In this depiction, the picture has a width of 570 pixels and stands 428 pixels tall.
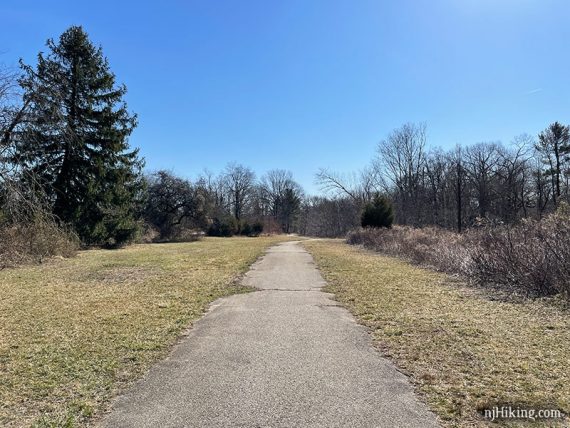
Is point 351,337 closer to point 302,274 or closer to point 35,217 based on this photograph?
point 302,274

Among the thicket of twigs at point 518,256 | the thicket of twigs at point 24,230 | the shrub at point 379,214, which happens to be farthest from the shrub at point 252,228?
the thicket of twigs at point 518,256

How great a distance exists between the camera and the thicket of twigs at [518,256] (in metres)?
8.26

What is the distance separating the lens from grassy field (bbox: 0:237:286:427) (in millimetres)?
3479

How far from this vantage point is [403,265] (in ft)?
48.4

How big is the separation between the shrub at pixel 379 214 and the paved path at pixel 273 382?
27.8 meters

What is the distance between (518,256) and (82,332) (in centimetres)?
938

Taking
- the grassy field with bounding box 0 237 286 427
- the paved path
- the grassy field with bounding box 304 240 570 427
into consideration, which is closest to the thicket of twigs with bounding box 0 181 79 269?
the grassy field with bounding box 0 237 286 427

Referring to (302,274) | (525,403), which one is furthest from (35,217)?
(525,403)

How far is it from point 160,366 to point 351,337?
→ 8.64ft

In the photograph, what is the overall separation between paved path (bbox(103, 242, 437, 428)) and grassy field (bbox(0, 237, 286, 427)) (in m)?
0.36

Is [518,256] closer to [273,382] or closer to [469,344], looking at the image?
[469,344]

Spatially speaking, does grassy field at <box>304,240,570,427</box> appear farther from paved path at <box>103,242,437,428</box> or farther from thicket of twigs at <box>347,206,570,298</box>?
thicket of twigs at <box>347,206,570,298</box>

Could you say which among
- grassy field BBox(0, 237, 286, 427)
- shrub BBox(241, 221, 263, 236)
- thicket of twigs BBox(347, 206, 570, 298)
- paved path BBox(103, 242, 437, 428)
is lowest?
paved path BBox(103, 242, 437, 428)

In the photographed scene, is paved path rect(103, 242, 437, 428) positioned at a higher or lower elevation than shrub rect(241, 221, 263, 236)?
Result: lower
